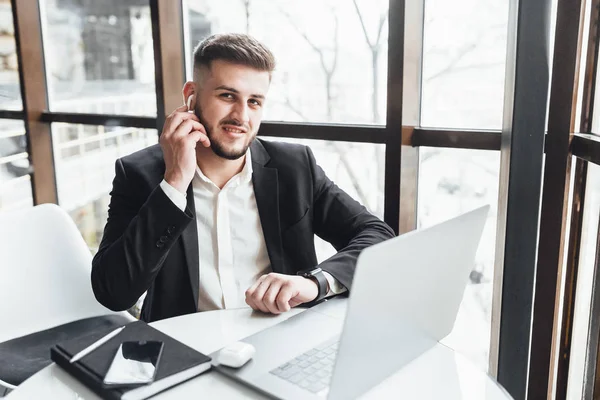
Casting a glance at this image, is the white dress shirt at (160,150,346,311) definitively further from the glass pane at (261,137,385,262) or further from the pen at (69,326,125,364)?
the glass pane at (261,137,385,262)

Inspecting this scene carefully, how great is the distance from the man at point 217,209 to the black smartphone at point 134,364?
46 cm

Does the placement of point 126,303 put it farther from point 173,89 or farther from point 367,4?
point 367,4

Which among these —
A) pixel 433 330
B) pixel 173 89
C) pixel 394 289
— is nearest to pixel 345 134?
pixel 173 89

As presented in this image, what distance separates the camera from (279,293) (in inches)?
53.3

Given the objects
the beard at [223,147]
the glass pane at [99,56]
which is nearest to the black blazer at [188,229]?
the beard at [223,147]

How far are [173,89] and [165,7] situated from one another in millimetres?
376

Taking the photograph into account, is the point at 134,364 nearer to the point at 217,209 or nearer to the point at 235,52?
the point at 217,209

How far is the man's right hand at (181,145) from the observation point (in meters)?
1.64

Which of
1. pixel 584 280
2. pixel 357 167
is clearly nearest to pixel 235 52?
pixel 357 167

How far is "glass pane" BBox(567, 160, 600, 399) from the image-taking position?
1741 millimetres

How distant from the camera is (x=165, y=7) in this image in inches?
102

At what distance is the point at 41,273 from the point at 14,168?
1.84 m

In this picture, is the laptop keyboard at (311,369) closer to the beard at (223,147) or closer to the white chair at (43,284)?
the beard at (223,147)

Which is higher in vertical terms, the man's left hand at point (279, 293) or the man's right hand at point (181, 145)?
the man's right hand at point (181, 145)
